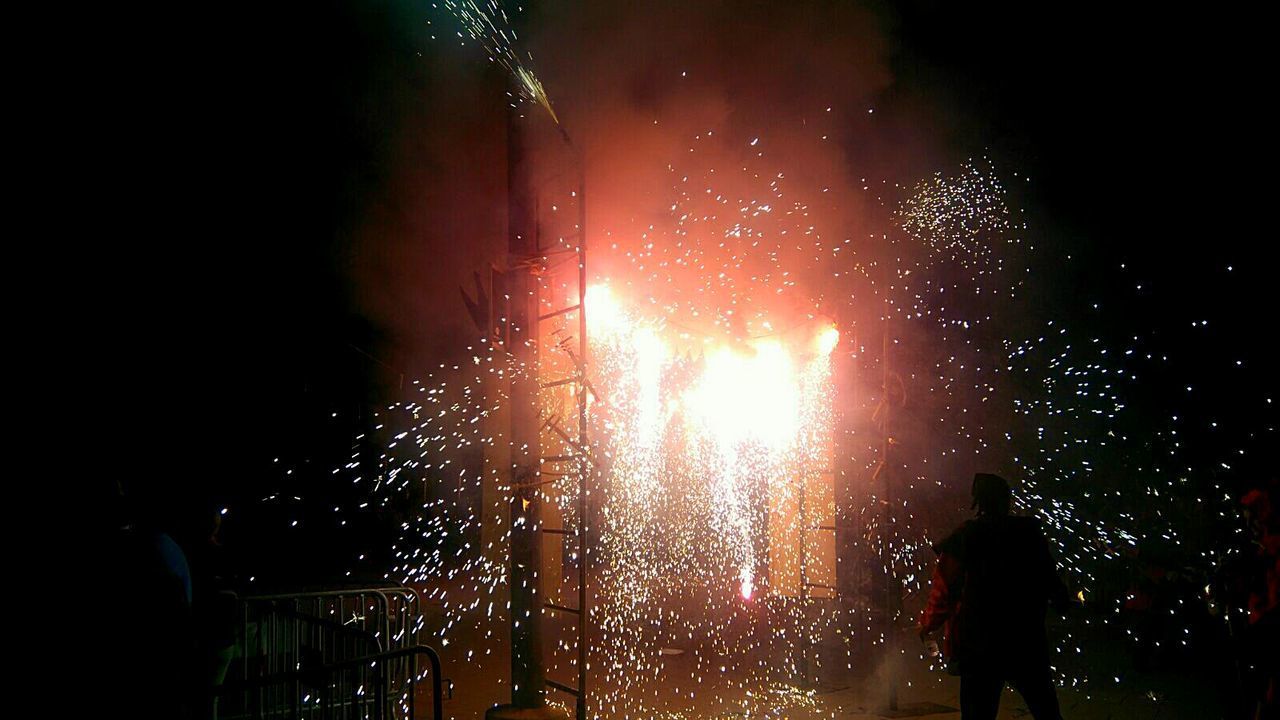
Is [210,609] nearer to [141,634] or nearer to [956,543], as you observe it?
[141,634]

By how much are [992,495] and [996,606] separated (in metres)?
0.49

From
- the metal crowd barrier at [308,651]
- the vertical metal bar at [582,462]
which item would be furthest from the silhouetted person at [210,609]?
the vertical metal bar at [582,462]

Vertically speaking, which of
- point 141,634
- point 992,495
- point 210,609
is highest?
point 992,495

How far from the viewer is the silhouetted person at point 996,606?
355cm

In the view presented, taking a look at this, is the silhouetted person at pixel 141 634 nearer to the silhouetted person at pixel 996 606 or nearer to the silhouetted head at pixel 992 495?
the silhouetted person at pixel 996 606

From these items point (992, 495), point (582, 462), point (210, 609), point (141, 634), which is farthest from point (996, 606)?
point (210, 609)

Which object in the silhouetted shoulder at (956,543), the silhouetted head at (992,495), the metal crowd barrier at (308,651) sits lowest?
the metal crowd barrier at (308,651)

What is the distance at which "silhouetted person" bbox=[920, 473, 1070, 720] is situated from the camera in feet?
11.6

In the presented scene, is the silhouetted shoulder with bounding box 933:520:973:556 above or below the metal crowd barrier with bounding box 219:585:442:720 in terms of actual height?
above

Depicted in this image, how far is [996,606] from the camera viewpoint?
3.60 metres

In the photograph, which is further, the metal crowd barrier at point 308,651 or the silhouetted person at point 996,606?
the metal crowd barrier at point 308,651

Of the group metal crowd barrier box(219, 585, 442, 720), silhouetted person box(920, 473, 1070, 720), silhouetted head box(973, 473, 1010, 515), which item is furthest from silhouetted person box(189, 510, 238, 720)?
silhouetted head box(973, 473, 1010, 515)

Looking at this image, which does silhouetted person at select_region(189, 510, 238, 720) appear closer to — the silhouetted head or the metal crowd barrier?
the metal crowd barrier

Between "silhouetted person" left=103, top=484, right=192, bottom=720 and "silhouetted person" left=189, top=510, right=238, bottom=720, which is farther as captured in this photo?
"silhouetted person" left=189, top=510, right=238, bottom=720
